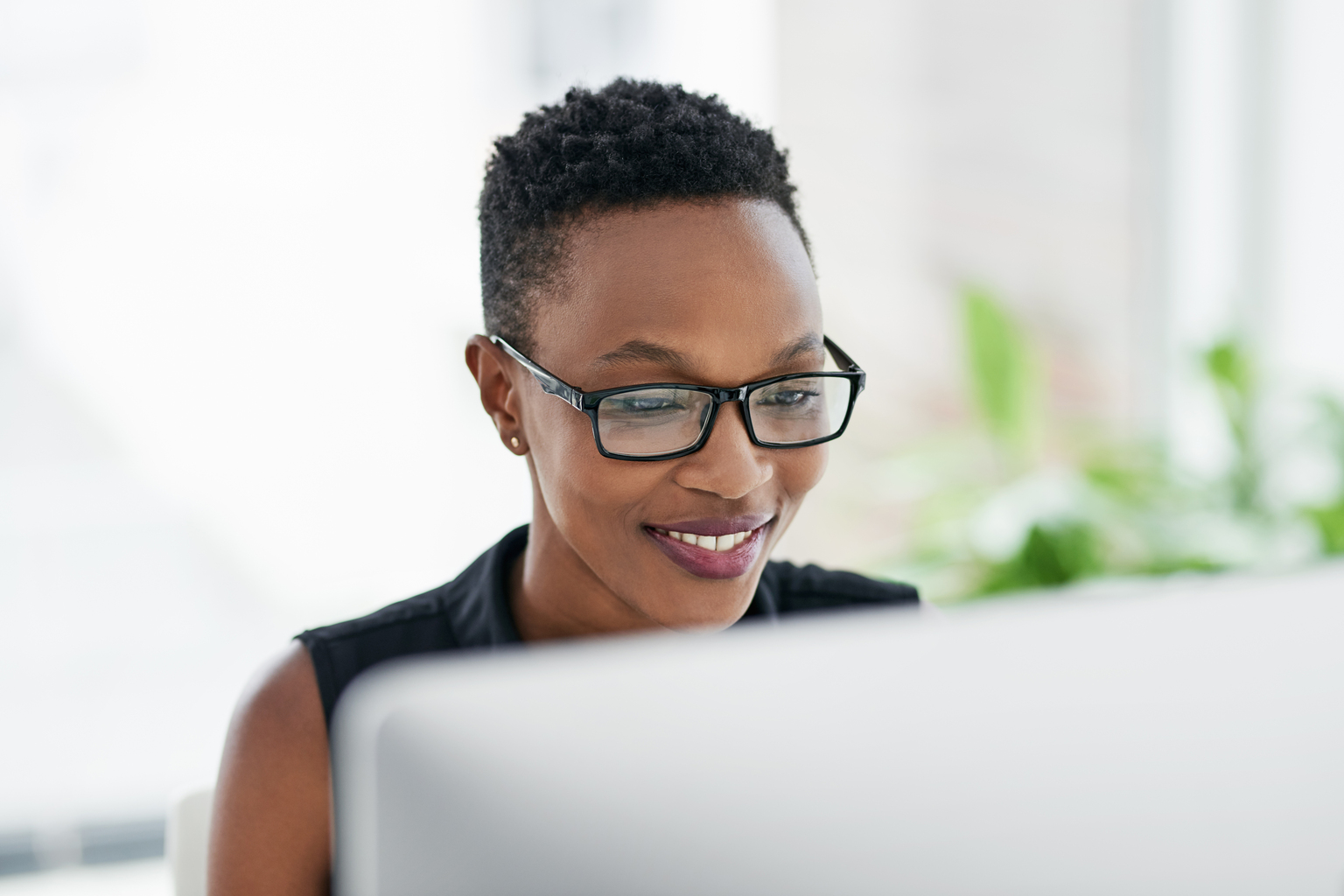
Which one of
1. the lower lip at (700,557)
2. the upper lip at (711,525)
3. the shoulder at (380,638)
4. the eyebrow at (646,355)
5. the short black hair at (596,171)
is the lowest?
the shoulder at (380,638)

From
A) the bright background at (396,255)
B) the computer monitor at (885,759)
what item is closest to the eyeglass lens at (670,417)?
the computer monitor at (885,759)

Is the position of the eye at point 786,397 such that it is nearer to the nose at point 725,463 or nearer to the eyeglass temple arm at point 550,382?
the nose at point 725,463

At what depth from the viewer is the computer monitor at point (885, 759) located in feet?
1.37

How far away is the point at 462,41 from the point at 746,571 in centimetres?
227

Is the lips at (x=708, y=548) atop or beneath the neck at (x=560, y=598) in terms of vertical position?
atop

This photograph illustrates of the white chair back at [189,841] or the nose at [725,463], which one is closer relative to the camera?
the nose at [725,463]

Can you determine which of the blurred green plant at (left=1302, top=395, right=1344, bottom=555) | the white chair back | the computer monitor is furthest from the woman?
the blurred green plant at (left=1302, top=395, right=1344, bottom=555)

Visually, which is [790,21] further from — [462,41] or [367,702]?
[367,702]

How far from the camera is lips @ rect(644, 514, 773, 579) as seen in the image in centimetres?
88

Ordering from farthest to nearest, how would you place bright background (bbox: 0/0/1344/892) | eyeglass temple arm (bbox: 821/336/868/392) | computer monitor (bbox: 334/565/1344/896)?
bright background (bbox: 0/0/1344/892) < eyeglass temple arm (bbox: 821/336/868/392) < computer monitor (bbox: 334/565/1344/896)

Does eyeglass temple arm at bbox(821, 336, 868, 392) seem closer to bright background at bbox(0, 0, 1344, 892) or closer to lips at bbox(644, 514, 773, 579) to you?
lips at bbox(644, 514, 773, 579)

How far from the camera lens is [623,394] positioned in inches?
32.9

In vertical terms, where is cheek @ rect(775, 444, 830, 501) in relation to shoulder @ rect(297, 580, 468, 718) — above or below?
above

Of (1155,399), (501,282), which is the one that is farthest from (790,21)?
(501,282)
